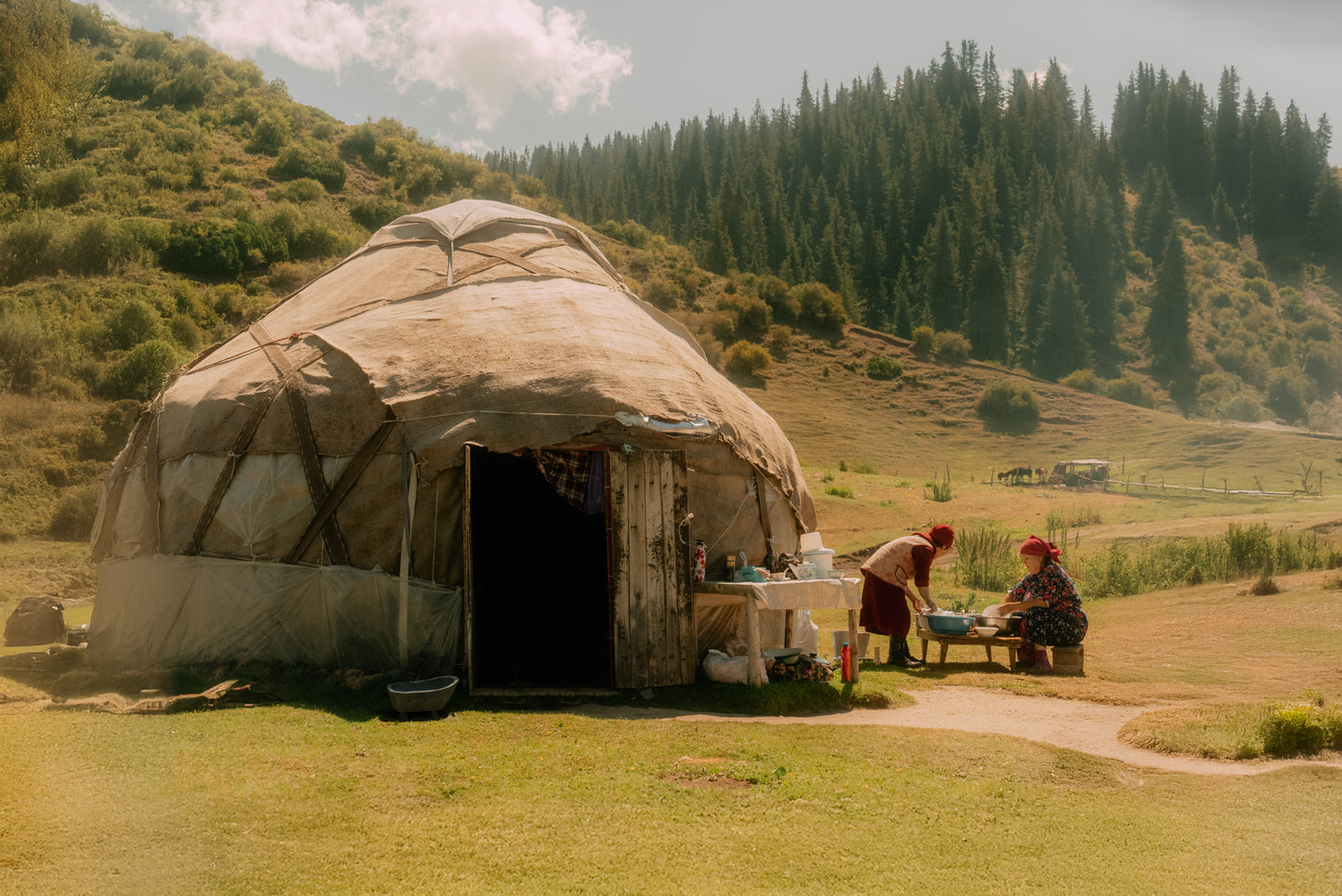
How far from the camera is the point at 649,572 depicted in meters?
7.55

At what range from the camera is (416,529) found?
25.4 feet

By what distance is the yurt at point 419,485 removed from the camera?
764 centimetres

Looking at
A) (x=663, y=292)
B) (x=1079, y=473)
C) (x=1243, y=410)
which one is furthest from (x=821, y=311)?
(x=1243, y=410)

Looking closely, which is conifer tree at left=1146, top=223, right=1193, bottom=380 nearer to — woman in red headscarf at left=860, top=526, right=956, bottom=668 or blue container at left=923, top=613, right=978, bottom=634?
woman in red headscarf at left=860, top=526, right=956, bottom=668

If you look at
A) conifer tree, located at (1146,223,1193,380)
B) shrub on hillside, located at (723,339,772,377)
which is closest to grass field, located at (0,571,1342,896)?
shrub on hillside, located at (723,339,772,377)

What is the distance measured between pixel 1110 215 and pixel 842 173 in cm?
2347

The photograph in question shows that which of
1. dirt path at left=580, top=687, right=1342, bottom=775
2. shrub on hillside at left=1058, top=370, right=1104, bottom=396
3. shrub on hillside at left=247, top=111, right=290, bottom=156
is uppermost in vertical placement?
shrub on hillside at left=247, top=111, right=290, bottom=156

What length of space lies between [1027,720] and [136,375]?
25.8 m

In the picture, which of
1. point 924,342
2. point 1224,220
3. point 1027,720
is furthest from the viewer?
point 1224,220

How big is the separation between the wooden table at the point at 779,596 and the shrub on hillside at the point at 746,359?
36.8 meters

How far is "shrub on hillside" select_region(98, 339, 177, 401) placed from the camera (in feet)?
86.0

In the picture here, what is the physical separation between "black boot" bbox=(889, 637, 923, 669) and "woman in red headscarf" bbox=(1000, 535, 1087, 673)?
98 centimetres

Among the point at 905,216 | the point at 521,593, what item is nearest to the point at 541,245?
the point at 521,593

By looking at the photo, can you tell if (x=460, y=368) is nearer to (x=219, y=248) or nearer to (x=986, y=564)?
(x=986, y=564)
